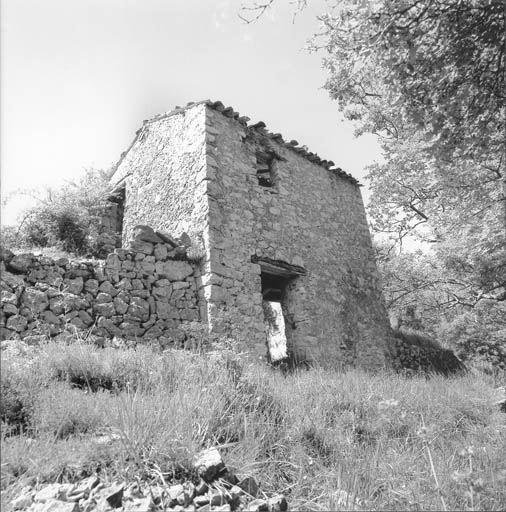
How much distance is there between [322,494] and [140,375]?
6.36ft

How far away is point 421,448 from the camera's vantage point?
363cm

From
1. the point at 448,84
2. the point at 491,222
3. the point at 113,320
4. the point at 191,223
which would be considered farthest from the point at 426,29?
the point at 113,320

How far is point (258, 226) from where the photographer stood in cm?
764

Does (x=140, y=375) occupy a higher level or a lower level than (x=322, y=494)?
higher

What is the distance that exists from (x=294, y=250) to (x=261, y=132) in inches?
101

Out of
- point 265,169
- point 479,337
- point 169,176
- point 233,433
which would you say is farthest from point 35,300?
point 479,337

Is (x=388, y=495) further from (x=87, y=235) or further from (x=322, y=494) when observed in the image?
(x=87, y=235)

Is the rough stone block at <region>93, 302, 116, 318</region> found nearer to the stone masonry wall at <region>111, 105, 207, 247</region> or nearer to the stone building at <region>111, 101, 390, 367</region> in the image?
the stone building at <region>111, 101, 390, 367</region>

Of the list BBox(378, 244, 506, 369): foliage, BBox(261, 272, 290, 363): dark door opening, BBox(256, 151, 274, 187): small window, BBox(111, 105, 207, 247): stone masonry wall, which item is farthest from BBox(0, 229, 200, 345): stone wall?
BBox(378, 244, 506, 369): foliage

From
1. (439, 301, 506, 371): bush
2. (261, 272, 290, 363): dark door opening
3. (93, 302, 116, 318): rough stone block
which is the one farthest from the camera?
(439, 301, 506, 371): bush

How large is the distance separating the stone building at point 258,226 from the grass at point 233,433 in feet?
8.03

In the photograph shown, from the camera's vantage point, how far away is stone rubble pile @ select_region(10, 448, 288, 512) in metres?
2.17

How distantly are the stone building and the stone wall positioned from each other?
0.43 m

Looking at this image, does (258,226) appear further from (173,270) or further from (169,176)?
(169,176)
